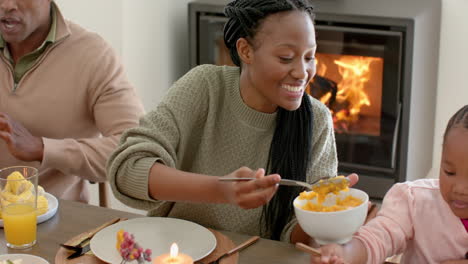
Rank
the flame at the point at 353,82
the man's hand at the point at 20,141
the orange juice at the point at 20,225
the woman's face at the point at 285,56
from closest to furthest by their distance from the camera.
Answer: the orange juice at the point at 20,225 < the woman's face at the point at 285,56 < the man's hand at the point at 20,141 < the flame at the point at 353,82

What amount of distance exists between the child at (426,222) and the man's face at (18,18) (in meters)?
1.26

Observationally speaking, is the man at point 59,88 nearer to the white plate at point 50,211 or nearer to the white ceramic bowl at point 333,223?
the white plate at point 50,211

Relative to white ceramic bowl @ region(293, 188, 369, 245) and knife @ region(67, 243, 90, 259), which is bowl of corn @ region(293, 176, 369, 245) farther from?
knife @ region(67, 243, 90, 259)

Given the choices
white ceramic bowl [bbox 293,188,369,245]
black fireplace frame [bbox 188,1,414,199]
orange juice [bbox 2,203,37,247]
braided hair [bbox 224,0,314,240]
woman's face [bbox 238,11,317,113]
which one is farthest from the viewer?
black fireplace frame [bbox 188,1,414,199]

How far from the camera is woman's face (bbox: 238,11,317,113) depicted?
1.74m

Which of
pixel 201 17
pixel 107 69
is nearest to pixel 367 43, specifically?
pixel 201 17

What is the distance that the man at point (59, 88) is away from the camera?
232 cm

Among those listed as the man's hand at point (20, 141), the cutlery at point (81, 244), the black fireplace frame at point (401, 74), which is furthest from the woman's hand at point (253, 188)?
the black fireplace frame at point (401, 74)

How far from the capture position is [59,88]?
7.71 ft

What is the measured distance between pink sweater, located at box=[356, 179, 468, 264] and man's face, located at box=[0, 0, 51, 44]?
1.26 m

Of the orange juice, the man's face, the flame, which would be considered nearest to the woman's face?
the orange juice

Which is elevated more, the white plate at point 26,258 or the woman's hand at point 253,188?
the woman's hand at point 253,188

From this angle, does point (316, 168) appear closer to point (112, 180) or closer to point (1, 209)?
point (112, 180)

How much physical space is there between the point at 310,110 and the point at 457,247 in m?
0.51
